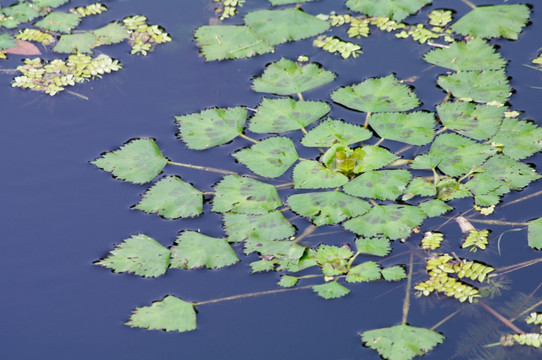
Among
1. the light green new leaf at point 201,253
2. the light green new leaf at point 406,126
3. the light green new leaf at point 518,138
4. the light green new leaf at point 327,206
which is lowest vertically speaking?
the light green new leaf at point 201,253

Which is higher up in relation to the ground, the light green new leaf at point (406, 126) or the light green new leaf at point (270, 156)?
the light green new leaf at point (406, 126)

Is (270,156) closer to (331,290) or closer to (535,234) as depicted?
(331,290)

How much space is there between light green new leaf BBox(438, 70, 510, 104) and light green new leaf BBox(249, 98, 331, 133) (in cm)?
62

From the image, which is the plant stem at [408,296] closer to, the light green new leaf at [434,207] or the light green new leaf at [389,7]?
the light green new leaf at [434,207]

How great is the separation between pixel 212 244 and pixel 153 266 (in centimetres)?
24

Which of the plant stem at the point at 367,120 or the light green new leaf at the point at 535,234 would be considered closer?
the light green new leaf at the point at 535,234

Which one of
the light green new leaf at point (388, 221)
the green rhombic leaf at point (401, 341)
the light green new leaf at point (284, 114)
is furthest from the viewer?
the light green new leaf at point (284, 114)

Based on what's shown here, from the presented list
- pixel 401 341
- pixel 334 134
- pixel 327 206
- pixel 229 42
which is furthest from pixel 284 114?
pixel 401 341

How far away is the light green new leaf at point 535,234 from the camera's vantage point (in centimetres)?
247

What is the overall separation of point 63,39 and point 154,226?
1.52 metres

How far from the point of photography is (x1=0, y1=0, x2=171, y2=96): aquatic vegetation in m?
3.41

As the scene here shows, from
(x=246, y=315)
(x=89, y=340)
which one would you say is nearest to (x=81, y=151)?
(x=89, y=340)

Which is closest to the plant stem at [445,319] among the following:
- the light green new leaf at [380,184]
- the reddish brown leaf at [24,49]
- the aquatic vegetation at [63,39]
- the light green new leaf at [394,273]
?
the light green new leaf at [394,273]

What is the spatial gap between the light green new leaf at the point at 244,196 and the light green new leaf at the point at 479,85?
42.1 inches
